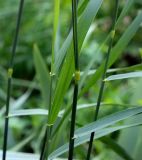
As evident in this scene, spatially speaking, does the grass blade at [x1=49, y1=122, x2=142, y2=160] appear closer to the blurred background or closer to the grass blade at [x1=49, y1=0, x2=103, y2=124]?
the grass blade at [x1=49, y1=0, x2=103, y2=124]

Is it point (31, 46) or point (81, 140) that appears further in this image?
point (31, 46)

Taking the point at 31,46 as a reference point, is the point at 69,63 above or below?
above

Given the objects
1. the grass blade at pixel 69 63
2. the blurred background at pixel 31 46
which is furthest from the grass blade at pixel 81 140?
the blurred background at pixel 31 46

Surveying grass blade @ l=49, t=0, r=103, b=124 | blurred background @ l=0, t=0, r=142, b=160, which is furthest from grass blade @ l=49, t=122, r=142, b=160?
blurred background @ l=0, t=0, r=142, b=160

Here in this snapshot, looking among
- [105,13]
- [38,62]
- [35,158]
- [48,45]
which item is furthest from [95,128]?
[105,13]

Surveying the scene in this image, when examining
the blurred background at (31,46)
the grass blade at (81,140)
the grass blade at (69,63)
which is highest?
the grass blade at (69,63)

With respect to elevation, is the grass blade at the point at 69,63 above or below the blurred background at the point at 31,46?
above

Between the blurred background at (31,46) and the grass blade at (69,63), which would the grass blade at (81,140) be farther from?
the blurred background at (31,46)

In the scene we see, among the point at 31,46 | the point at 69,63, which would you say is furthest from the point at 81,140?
the point at 31,46

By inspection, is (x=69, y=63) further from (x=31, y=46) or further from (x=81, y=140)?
(x=31, y=46)

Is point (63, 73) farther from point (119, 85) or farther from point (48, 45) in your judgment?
point (48, 45)

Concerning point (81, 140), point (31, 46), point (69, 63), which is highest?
point (69, 63)
